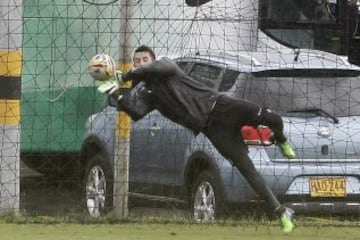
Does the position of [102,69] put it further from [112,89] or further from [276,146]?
[276,146]

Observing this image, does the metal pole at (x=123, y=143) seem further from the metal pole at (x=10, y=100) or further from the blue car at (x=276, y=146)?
the metal pole at (x=10, y=100)

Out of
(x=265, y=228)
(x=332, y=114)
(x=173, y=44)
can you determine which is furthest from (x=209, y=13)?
(x=265, y=228)

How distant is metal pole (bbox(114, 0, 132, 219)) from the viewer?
11.1 m

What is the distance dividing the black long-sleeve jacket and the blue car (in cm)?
79

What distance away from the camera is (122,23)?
36.9 ft

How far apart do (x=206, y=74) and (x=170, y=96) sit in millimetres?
1709

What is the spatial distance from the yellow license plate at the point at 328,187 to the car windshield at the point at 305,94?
2.13ft

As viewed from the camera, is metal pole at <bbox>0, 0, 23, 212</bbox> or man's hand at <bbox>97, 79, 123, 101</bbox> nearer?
man's hand at <bbox>97, 79, 123, 101</bbox>

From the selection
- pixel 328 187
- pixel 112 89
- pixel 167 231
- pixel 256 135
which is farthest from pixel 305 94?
pixel 112 89

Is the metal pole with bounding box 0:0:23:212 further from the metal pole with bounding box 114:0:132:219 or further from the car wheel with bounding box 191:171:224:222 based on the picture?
the car wheel with bounding box 191:171:224:222

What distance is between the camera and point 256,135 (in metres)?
10.8

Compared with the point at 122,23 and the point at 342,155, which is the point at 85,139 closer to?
the point at 122,23

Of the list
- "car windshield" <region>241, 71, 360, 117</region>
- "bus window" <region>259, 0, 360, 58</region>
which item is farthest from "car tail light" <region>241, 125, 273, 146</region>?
"bus window" <region>259, 0, 360, 58</region>

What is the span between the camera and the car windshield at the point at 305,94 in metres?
11.0
